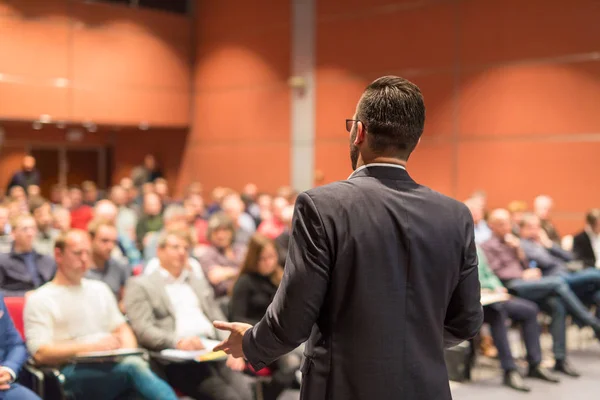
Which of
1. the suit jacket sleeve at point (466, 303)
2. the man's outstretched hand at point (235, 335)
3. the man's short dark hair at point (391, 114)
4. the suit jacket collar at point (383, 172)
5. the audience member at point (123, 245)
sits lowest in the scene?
the audience member at point (123, 245)

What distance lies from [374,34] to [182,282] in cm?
737

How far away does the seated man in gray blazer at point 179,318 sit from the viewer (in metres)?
3.98

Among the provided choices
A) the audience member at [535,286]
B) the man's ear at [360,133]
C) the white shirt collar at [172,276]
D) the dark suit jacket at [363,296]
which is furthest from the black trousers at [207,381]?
the audience member at [535,286]

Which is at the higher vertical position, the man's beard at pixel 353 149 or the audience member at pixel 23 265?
the man's beard at pixel 353 149

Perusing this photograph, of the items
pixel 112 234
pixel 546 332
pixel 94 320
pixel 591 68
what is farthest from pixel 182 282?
pixel 591 68

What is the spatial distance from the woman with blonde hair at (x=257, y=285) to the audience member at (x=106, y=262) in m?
1.25

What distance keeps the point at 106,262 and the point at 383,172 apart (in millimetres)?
4042

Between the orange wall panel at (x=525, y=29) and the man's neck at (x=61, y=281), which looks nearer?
the man's neck at (x=61, y=281)

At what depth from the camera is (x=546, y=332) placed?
24.4 feet

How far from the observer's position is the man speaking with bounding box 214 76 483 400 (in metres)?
1.63

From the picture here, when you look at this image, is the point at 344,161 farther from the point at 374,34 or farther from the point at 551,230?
the point at 551,230

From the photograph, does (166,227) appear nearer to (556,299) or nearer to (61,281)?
(61,281)

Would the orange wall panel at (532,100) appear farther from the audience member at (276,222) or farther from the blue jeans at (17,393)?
the blue jeans at (17,393)

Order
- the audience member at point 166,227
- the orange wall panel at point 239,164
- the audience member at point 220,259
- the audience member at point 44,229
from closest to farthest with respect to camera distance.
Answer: the audience member at point 220,259 → the audience member at point 166,227 → the audience member at point 44,229 → the orange wall panel at point 239,164
